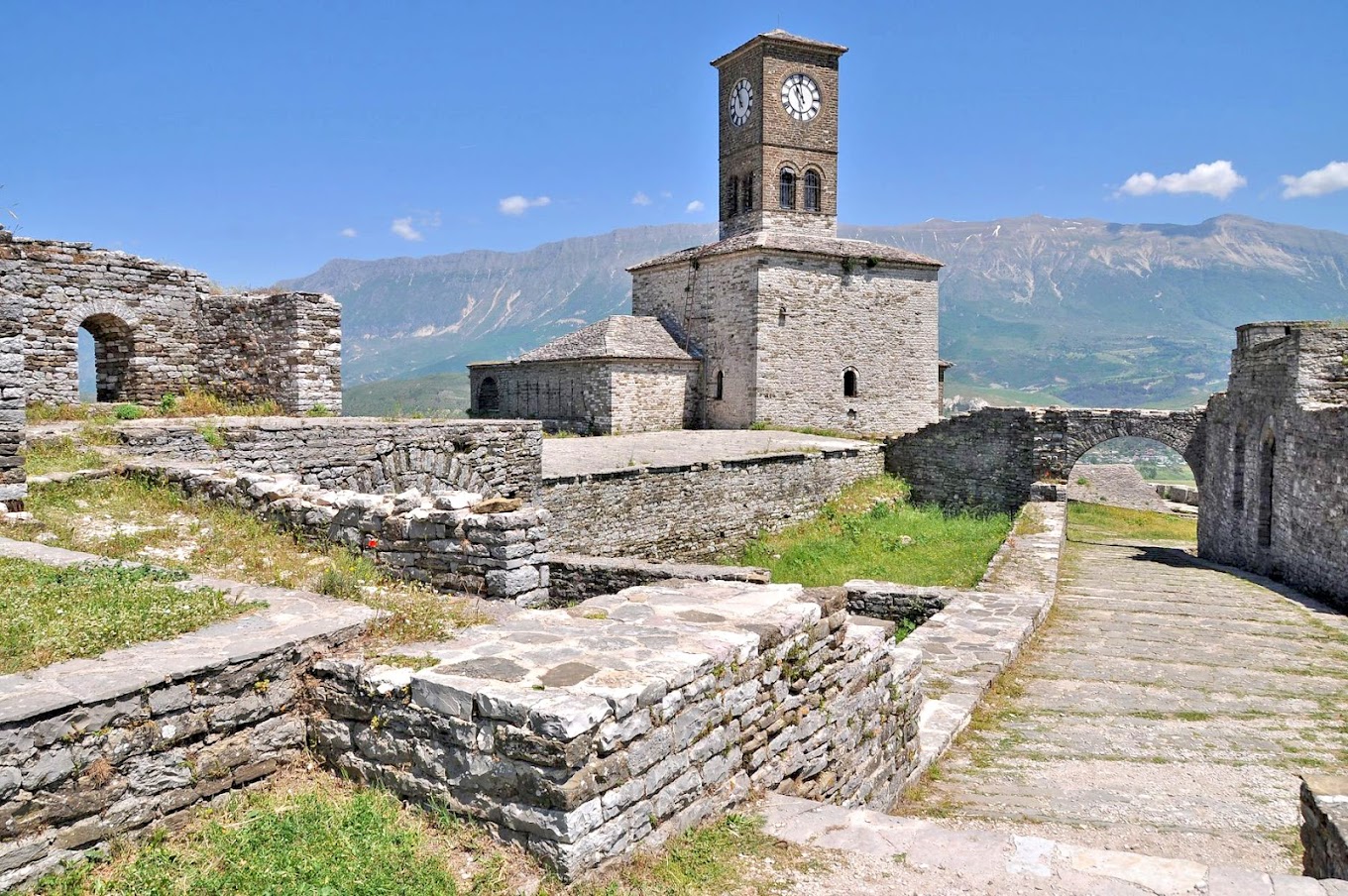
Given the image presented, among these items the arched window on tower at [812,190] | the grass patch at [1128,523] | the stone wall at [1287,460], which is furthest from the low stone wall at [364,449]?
the arched window on tower at [812,190]

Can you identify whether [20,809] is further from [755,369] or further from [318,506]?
[755,369]

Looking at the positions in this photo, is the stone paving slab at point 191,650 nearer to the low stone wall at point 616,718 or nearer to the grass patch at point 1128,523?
the low stone wall at point 616,718

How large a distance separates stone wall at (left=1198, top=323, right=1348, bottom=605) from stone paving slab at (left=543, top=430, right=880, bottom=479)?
9.31 m

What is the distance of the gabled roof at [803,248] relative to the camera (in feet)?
94.9

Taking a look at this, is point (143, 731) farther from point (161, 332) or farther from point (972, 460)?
point (972, 460)

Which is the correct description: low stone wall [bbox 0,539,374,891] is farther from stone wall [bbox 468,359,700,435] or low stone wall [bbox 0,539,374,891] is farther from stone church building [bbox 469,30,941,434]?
stone church building [bbox 469,30,941,434]

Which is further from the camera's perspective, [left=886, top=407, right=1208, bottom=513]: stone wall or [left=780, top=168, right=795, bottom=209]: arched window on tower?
[left=780, top=168, right=795, bottom=209]: arched window on tower

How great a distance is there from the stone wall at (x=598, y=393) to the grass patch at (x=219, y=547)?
18.1 metres

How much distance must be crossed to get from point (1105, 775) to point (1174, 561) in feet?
43.4

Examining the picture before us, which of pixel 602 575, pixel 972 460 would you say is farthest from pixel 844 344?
pixel 602 575

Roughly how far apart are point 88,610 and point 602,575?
7.18m

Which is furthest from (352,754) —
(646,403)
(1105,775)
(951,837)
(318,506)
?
(646,403)

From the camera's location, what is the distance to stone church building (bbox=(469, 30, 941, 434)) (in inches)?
1118

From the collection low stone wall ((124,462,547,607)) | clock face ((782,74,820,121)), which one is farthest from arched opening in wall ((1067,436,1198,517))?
low stone wall ((124,462,547,607))
